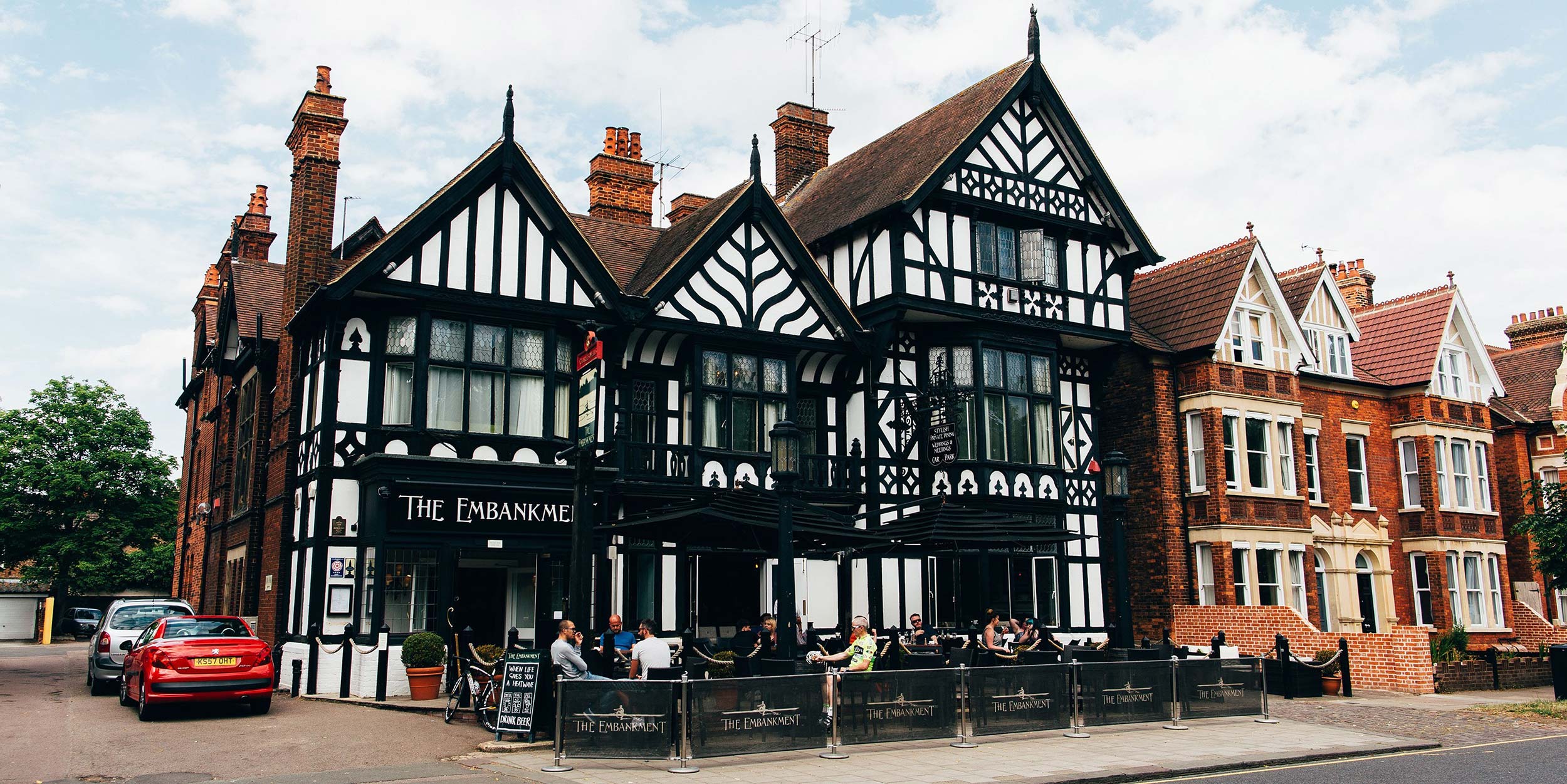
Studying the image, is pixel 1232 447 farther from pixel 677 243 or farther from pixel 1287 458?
pixel 677 243

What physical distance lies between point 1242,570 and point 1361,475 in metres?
6.40

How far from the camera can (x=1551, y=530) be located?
25172 millimetres

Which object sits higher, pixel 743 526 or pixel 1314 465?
pixel 1314 465

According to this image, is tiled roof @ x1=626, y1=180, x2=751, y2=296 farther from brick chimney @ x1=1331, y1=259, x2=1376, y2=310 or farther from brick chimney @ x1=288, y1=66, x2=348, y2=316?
brick chimney @ x1=1331, y1=259, x2=1376, y2=310

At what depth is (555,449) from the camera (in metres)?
21.5

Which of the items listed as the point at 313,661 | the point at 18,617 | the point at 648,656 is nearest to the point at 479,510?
the point at 313,661

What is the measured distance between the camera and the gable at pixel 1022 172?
85.4 ft

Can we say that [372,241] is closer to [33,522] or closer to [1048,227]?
[1048,227]

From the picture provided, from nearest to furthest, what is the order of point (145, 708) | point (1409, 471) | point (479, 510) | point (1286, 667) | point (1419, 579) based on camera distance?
1. point (145, 708)
2. point (479, 510)
3. point (1286, 667)
4. point (1419, 579)
5. point (1409, 471)

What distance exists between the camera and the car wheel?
15.3 metres

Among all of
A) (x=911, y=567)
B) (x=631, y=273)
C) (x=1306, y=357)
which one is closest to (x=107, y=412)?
(x=631, y=273)

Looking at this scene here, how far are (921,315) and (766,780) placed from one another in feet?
48.8

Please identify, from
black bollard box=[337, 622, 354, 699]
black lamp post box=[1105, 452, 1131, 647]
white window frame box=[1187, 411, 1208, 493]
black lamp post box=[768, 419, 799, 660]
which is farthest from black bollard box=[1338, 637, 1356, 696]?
black bollard box=[337, 622, 354, 699]

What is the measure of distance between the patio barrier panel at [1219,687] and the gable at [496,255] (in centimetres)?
1209
